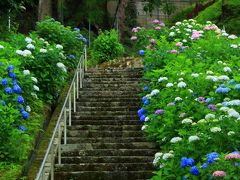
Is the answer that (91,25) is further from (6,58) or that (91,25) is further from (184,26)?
(6,58)

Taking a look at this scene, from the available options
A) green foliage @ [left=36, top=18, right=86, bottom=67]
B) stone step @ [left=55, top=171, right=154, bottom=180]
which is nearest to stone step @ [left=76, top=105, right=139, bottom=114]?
green foliage @ [left=36, top=18, right=86, bottom=67]

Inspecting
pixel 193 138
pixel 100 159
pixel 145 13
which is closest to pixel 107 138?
pixel 100 159

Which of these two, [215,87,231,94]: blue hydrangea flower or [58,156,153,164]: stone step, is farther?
[58,156,153,164]: stone step

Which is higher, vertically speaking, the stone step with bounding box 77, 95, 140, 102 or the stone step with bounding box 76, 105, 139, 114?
the stone step with bounding box 77, 95, 140, 102

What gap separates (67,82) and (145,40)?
3569 mm

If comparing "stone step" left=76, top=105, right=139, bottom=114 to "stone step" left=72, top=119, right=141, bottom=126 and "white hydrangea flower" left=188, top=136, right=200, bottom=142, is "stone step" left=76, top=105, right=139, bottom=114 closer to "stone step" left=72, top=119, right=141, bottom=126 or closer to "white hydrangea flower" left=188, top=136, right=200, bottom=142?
"stone step" left=72, top=119, right=141, bottom=126

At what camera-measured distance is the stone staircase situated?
7.92 meters

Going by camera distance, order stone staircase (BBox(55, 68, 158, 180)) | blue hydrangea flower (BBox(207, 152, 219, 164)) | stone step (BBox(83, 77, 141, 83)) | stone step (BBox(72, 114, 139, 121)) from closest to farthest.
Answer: blue hydrangea flower (BBox(207, 152, 219, 164)) → stone staircase (BBox(55, 68, 158, 180)) → stone step (BBox(72, 114, 139, 121)) → stone step (BBox(83, 77, 141, 83))

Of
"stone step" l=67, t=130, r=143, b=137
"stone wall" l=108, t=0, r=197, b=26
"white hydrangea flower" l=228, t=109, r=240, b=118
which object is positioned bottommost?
"stone step" l=67, t=130, r=143, b=137

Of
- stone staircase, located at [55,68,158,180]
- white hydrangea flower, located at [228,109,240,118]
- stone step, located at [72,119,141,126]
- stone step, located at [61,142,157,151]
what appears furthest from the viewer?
stone step, located at [72,119,141,126]

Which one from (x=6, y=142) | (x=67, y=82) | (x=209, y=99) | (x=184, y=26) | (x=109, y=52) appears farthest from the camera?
(x=109, y=52)

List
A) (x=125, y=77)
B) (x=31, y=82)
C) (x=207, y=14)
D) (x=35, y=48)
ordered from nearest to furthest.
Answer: (x=31, y=82), (x=35, y=48), (x=125, y=77), (x=207, y=14)

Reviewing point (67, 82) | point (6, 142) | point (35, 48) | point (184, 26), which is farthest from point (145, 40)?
point (6, 142)

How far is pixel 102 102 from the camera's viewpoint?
37.1 feet
